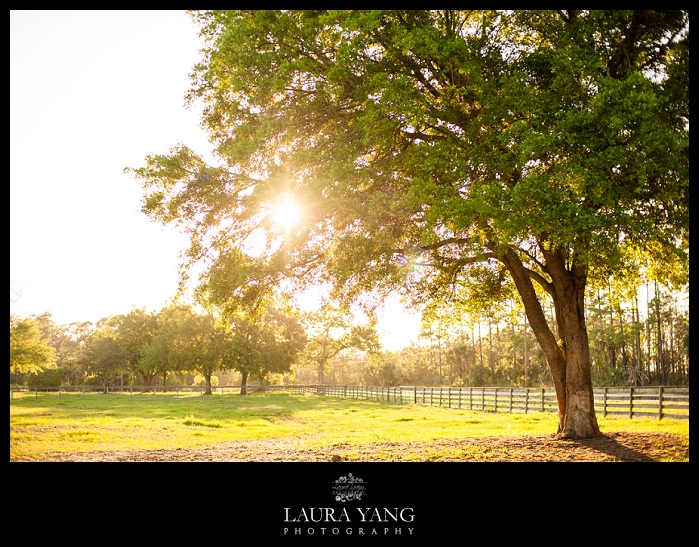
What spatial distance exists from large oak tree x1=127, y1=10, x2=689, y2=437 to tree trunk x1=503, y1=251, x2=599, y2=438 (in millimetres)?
44

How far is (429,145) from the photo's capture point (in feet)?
31.3

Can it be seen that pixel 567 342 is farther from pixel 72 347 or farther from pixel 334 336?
pixel 72 347

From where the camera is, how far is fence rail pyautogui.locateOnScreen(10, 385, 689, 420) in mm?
14641

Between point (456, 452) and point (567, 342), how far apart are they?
3458 millimetres

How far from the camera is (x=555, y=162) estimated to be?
8.56 metres

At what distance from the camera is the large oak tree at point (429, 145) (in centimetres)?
817

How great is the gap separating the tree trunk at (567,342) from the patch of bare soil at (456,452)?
480mm

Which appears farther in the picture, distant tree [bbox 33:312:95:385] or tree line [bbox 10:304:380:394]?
distant tree [bbox 33:312:95:385]

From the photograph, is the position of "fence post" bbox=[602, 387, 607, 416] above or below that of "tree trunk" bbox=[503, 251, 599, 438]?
below

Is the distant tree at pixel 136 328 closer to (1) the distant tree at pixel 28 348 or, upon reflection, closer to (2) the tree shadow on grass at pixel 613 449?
(1) the distant tree at pixel 28 348
